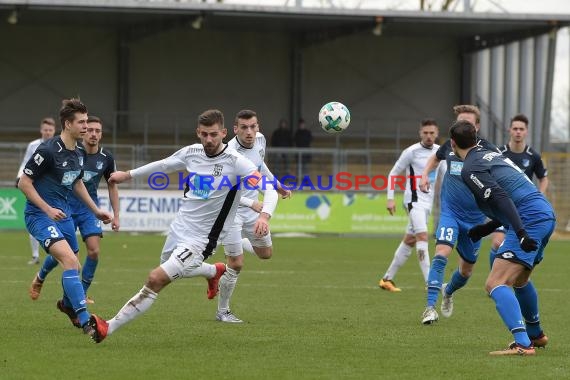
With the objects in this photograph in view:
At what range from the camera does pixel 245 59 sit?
1487 inches

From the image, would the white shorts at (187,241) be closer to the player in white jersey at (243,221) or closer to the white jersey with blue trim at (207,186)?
the white jersey with blue trim at (207,186)

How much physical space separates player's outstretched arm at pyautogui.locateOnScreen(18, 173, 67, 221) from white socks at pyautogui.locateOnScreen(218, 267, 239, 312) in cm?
216

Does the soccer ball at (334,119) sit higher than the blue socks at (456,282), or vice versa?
the soccer ball at (334,119)

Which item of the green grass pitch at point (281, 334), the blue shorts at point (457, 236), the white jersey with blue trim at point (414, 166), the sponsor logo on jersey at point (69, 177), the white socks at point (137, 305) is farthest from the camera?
the white jersey with blue trim at point (414, 166)

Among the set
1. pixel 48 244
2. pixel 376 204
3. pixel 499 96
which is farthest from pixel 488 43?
pixel 48 244

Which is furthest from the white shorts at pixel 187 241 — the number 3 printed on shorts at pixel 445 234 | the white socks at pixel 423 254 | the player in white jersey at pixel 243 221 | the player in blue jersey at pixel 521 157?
the white socks at pixel 423 254

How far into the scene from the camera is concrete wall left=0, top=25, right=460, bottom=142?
36.3 m

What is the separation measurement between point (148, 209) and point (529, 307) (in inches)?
728

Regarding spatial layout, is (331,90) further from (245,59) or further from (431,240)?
(431,240)

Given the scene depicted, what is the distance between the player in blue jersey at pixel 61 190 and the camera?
31.2 feet

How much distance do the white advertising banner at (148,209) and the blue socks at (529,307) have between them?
18.1 metres

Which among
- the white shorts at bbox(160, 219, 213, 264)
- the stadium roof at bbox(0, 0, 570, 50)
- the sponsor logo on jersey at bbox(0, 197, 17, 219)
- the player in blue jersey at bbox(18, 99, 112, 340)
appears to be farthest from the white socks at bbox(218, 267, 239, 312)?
the stadium roof at bbox(0, 0, 570, 50)

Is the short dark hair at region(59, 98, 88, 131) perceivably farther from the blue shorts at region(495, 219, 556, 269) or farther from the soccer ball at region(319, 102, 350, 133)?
the soccer ball at region(319, 102, 350, 133)

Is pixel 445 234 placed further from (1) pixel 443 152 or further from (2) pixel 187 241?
(2) pixel 187 241
